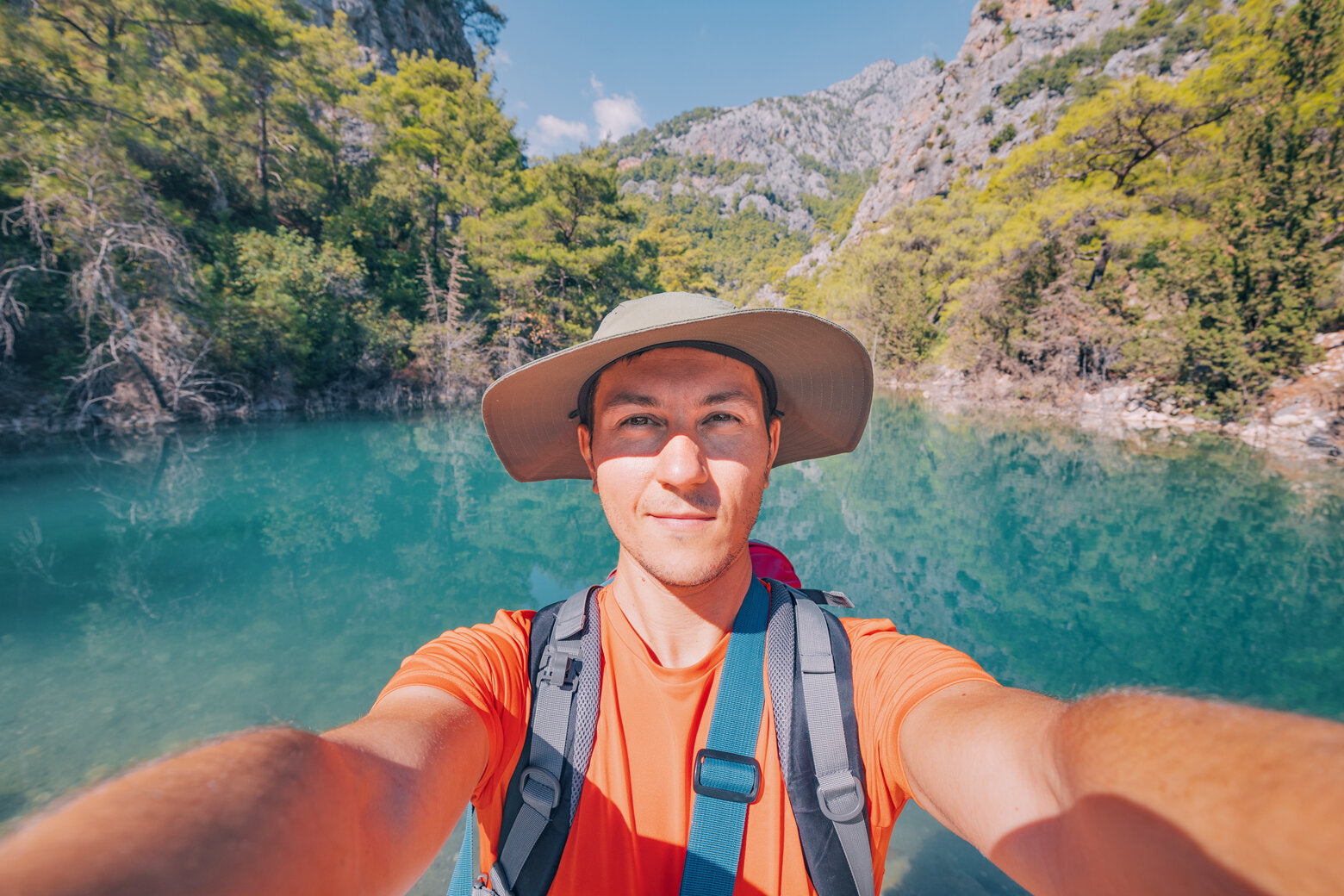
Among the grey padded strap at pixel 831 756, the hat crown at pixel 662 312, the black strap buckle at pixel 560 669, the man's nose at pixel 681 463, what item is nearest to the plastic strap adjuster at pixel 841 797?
the grey padded strap at pixel 831 756

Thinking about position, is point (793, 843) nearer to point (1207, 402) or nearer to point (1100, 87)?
point (1207, 402)

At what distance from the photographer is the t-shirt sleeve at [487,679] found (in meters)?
1.00

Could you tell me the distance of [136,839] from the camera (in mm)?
A: 413

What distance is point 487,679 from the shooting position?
42.1 inches

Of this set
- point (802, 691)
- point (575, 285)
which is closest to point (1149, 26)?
point (575, 285)

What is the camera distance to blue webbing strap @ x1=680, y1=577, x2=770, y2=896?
0.94 m

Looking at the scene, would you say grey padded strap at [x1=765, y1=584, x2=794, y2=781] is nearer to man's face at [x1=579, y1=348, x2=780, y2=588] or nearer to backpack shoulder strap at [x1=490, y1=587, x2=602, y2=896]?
man's face at [x1=579, y1=348, x2=780, y2=588]

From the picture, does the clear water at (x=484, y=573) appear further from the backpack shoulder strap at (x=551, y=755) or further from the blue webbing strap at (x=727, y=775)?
the backpack shoulder strap at (x=551, y=755)

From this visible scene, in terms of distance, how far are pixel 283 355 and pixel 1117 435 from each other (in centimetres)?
2058

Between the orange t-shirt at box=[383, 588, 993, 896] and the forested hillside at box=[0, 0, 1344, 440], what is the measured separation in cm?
1181

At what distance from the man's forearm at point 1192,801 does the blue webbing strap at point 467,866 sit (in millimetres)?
1111

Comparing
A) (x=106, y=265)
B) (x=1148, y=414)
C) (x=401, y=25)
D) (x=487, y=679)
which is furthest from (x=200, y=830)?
(x=401, y=25)

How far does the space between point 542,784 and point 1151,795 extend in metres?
0.99

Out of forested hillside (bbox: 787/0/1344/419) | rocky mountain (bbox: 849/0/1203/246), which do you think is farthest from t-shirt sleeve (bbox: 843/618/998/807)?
rocky mountain (bbox: 849/0/1203/246)
